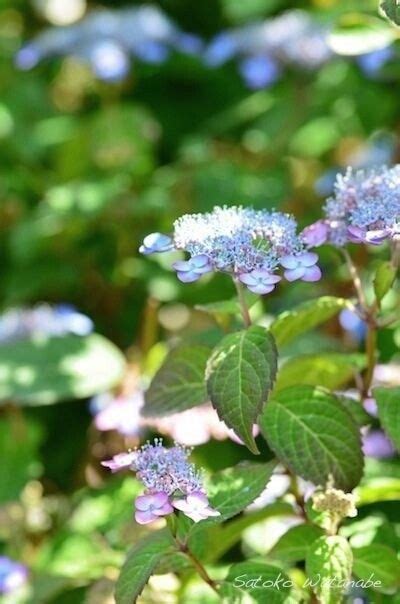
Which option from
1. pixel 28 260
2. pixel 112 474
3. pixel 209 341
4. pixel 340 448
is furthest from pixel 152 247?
pixel 28 260

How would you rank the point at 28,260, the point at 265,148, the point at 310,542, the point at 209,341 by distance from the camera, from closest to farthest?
the point at 310,542, the point at 209,341, the point at 28,260, the point at 265,148

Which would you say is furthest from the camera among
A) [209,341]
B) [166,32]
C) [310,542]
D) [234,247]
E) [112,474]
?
[166,32]

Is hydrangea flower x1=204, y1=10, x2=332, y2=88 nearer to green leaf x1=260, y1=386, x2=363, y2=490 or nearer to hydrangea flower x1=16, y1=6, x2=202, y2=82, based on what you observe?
hydrangea flower x1=16, y1=6, x2=202, y2=82

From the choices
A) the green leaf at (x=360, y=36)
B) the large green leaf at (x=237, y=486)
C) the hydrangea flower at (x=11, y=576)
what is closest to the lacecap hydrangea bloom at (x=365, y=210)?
the large green leaf at (x=237, y=486)

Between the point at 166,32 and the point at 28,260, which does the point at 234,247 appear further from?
the point at 166,32

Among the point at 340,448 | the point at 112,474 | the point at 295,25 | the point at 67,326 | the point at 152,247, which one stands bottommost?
the point at 112,474

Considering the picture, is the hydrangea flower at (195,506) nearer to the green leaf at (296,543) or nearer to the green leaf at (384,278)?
the green leaf at (296,543)
